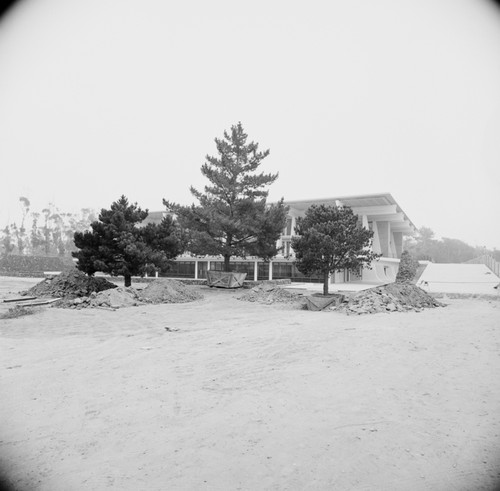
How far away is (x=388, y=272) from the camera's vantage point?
44281 mm

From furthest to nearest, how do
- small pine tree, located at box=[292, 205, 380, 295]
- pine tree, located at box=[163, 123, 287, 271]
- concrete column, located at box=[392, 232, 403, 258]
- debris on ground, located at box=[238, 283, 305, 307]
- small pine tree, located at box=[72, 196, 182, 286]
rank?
concrete column, located at box=[392, 232, 403, 258], pine tree, located at box=[163, 123, 287, 271], small pine tree, located at box=[72, 196, 182, 286], debris on ground, located at box=[238, 283, 305, 307], small pine tree, located at box=[292, 205, 380, 295]

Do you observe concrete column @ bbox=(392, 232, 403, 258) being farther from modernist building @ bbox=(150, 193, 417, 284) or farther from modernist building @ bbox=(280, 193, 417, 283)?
modernist building @ bbox=(280, 193, 417, 283)

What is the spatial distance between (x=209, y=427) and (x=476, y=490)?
2.42 meters

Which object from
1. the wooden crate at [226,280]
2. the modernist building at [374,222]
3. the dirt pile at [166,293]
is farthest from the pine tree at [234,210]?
the modernist building at [374,222]

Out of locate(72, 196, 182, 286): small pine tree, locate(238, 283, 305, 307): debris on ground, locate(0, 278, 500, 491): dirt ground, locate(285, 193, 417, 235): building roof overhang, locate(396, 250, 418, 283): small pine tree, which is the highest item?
locate(285, 193, 417, 235): building roof overhang

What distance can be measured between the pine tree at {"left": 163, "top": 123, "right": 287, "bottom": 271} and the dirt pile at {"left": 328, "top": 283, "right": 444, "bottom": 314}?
992 cm

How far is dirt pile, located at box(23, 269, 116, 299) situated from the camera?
18.3m

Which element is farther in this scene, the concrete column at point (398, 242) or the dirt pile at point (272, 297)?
the concrete column at point (398, 242)

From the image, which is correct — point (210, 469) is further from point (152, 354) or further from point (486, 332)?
point (486, 332)

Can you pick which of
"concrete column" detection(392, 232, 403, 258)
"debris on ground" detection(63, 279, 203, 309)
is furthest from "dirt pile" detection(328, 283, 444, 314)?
"concrete column" detection(392, 232, 403, 258)

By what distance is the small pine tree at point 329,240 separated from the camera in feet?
53.8

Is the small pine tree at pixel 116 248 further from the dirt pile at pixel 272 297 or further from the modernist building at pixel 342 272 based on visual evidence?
the modernist building at pixel 342 272

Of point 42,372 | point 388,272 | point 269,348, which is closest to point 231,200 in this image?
point 269,348

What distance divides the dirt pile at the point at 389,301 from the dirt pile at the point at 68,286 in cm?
1294
